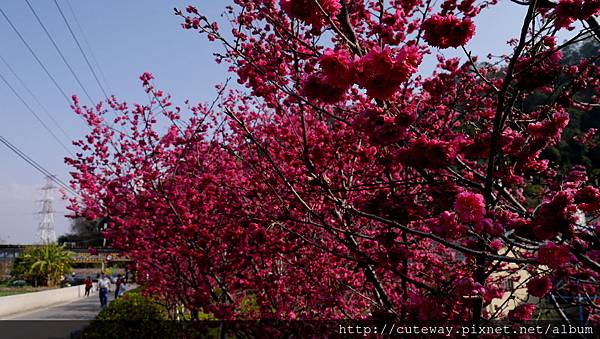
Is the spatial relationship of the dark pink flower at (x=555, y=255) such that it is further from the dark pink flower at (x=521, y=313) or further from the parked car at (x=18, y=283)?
the parked car at (x=18, y=283)

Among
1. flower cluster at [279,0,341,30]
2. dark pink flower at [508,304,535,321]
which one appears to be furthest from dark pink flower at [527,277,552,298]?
flower cluster at [279,0,341,30]

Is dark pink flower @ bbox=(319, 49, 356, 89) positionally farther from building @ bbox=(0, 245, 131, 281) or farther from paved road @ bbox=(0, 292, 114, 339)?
building @ bbox=(0, 245, 131, 281)

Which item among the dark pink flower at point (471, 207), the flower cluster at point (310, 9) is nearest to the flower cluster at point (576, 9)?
the dark pink flower at point (471, 207)

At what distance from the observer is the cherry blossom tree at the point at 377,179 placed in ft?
7.71

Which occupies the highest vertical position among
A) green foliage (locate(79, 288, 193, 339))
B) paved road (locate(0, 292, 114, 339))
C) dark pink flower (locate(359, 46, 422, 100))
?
dark pink flower (locate(359, 46, 422, 100))

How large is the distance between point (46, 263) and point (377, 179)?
36.0m

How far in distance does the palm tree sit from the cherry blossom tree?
29889mm

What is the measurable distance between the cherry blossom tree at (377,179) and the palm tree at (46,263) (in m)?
29.9

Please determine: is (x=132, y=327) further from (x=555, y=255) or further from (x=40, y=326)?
(x=555, y=255)

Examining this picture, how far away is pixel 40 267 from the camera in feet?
112

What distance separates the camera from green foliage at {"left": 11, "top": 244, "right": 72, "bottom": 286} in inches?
1341

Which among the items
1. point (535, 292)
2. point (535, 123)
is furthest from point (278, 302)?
point (535, 123)

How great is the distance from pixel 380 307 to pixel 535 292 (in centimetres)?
120

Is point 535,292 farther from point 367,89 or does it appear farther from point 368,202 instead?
point 367,89
